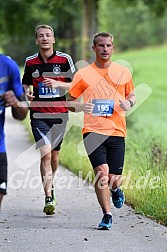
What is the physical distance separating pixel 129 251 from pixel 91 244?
0.46 meters

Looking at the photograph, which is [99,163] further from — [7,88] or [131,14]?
[131,14]

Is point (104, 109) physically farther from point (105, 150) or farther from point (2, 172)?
point (2, 172)

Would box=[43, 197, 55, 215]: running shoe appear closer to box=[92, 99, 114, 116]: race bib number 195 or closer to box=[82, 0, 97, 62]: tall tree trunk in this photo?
box=[92, 99, 114, 116]: race bib number 195

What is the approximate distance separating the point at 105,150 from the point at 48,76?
1.36 m

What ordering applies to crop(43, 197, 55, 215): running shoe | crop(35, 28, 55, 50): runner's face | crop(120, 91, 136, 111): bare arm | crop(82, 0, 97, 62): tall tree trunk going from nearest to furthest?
1. crop(120, 91, 136, 111): bare arm
2. crop(43, 197, 55, 215): running shoe
3. crop(35, 28, 55, 50): runner's face
4. crop(82, 0, 97, 62): tall tree trunk

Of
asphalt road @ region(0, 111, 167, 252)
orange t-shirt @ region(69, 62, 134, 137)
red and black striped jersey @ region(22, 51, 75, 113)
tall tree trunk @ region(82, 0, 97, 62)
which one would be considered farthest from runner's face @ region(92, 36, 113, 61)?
tall tree trunk @ region(82, 0, 97, 62)

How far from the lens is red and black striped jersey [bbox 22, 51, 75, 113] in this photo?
884 cm

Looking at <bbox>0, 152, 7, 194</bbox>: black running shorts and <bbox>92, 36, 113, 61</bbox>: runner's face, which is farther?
<bbox>92, 36, 113, 61</bbox>: runner's face

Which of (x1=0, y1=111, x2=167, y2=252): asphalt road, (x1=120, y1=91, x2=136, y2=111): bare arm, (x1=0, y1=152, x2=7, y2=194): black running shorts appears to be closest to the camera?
(x1=0, y1=152, x2=7, y2=194): black running shorts

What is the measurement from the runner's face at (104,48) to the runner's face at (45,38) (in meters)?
1.03

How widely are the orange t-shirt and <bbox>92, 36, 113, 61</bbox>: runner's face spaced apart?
140 millimetres

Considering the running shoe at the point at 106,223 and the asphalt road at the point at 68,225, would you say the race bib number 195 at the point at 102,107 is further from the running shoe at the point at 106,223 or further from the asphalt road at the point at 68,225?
the asphalt road at the point at 68,225

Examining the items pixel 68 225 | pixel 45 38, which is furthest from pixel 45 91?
pixel 68 225

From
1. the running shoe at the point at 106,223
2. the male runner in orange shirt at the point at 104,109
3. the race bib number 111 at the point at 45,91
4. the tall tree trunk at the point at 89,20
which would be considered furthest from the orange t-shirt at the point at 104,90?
the tall tree trunk at the point at 89,20
